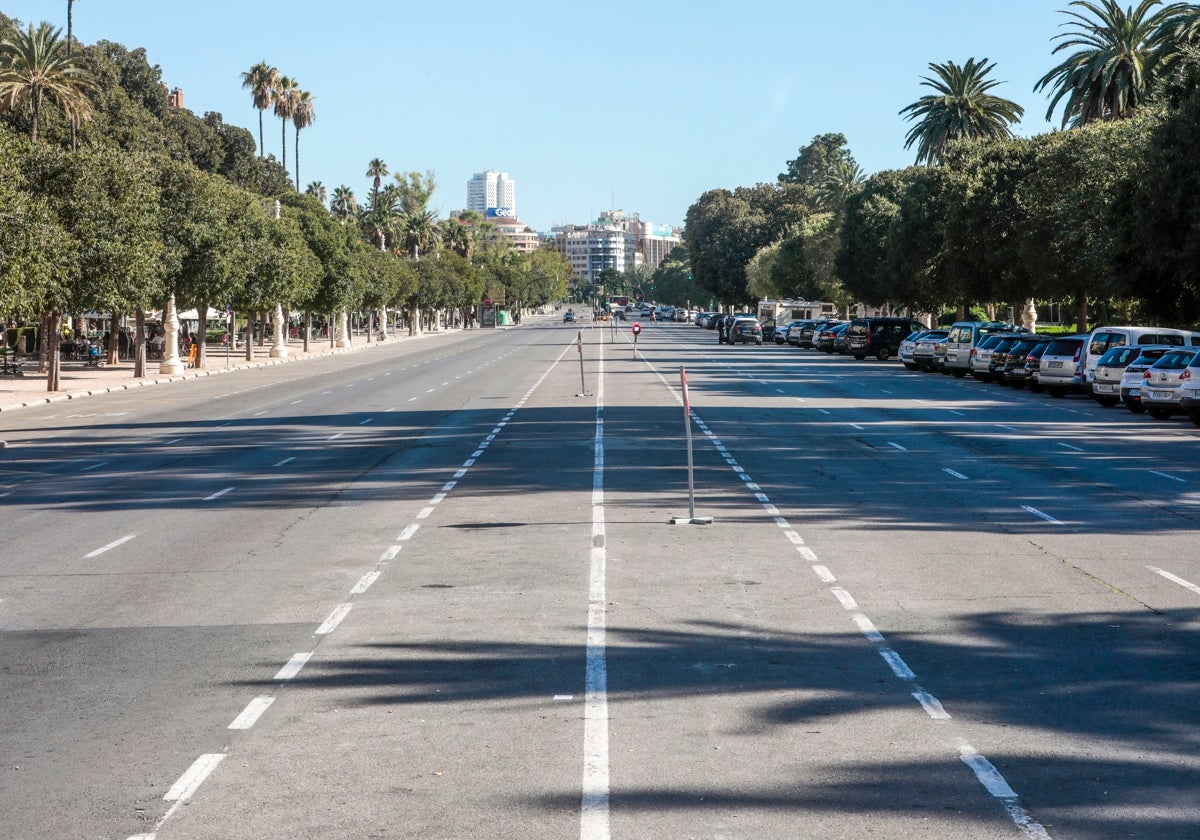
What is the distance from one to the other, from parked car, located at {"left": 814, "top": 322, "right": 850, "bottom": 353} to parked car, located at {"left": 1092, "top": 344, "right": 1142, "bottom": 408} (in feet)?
126

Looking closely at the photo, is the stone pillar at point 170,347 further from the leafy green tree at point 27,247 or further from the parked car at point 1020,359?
the parked car at point 1020,359

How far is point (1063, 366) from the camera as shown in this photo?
41.8 metres

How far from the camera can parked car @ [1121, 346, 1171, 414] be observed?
34.5 m

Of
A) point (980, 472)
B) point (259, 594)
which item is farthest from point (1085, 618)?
point (980, 472)

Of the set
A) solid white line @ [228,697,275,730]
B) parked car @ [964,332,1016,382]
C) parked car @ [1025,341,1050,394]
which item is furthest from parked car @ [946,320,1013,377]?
solid white line @ [228,697,275,730]

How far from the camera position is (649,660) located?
9.88 metres

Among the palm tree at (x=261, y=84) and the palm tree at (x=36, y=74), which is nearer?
the palm tree at (x=36, y=74)

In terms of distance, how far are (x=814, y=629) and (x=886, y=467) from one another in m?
12.2

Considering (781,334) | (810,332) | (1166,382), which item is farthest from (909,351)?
(781,334)

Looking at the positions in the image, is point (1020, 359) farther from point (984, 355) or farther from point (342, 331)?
point (342, 331)

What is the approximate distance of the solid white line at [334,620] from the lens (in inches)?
428

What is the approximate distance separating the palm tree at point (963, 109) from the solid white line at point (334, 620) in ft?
245

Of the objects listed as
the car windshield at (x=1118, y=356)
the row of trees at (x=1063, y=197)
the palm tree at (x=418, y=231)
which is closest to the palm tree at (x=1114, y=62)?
the row of trees at (x=1063, y=197)

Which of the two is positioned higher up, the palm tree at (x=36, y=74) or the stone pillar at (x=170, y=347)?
the palm tree at (x=36, y=74)
